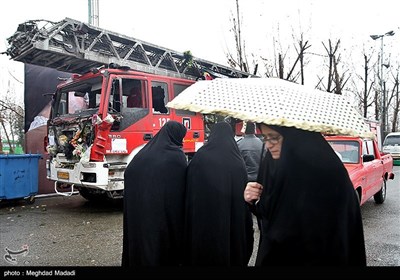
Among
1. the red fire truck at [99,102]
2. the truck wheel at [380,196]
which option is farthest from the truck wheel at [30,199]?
the truck wheel at [380,196]

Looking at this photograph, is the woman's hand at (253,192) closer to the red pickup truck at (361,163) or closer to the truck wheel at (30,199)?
the red pickup truck at (361,163)

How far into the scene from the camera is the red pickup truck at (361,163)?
19.0ft

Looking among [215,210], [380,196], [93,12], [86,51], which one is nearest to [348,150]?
[380,196]

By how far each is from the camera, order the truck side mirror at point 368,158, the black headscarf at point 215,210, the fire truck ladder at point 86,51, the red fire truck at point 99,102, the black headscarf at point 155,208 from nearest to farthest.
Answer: the black headscarf at point 215,210 → the black headscarf at point 155,208 → the truck side mirror at point 368,158 → the red fire truck at point 99,102 → the fire truck ladder at point 86,51

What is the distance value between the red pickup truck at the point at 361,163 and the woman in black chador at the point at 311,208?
14.1 feet

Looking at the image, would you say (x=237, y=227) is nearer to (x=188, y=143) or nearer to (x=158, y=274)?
(x=158, y=274)

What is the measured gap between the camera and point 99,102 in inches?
244

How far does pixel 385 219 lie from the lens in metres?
6.19

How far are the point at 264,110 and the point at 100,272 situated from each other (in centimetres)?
125

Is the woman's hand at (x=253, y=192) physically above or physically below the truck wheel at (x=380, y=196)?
above

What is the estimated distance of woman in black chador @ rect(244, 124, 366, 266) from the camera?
58.4 inches

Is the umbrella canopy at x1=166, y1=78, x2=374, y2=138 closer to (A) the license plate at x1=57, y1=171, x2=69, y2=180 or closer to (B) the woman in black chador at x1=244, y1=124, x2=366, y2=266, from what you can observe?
(B) the woman in black chador at x1=244, y1=124, x2=366, y2=266

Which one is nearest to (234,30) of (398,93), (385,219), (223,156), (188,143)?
(188,143)

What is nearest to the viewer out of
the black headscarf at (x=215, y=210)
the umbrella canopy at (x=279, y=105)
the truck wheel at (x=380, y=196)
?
the umbrella canopy at (x=279, y=105)
